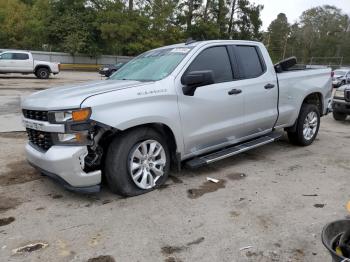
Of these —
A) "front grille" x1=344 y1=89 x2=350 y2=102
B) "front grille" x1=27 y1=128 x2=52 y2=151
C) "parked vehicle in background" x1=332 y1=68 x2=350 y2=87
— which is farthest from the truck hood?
"parked vehicle in background" x1=332 y1=68 x2=350 y2=87

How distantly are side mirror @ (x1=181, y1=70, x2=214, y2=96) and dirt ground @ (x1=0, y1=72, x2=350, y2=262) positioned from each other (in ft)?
4.01

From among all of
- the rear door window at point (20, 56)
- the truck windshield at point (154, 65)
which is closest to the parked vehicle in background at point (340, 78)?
the rear door window at point (20, 56)

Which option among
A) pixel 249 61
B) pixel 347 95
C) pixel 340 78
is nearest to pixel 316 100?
pixel 249 61

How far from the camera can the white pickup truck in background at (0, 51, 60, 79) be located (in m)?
22.0

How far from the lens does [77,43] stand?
1534 inches

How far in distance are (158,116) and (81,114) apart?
2.99 feet

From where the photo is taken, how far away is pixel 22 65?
885 inches

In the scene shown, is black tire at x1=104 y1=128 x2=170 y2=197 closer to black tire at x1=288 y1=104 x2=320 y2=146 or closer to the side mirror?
the side mirror

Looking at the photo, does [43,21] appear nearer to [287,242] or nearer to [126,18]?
[126,18]

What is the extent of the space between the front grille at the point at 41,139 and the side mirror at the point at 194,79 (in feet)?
5.54

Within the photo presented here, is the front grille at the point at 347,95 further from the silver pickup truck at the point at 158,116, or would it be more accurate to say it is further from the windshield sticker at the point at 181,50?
the windshield sticker at the point at 181,50

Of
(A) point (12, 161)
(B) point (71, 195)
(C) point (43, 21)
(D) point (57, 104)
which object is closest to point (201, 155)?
(B) point (71, 195)

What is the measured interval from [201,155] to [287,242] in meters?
1.99

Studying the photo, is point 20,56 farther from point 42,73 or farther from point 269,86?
point 269,86
